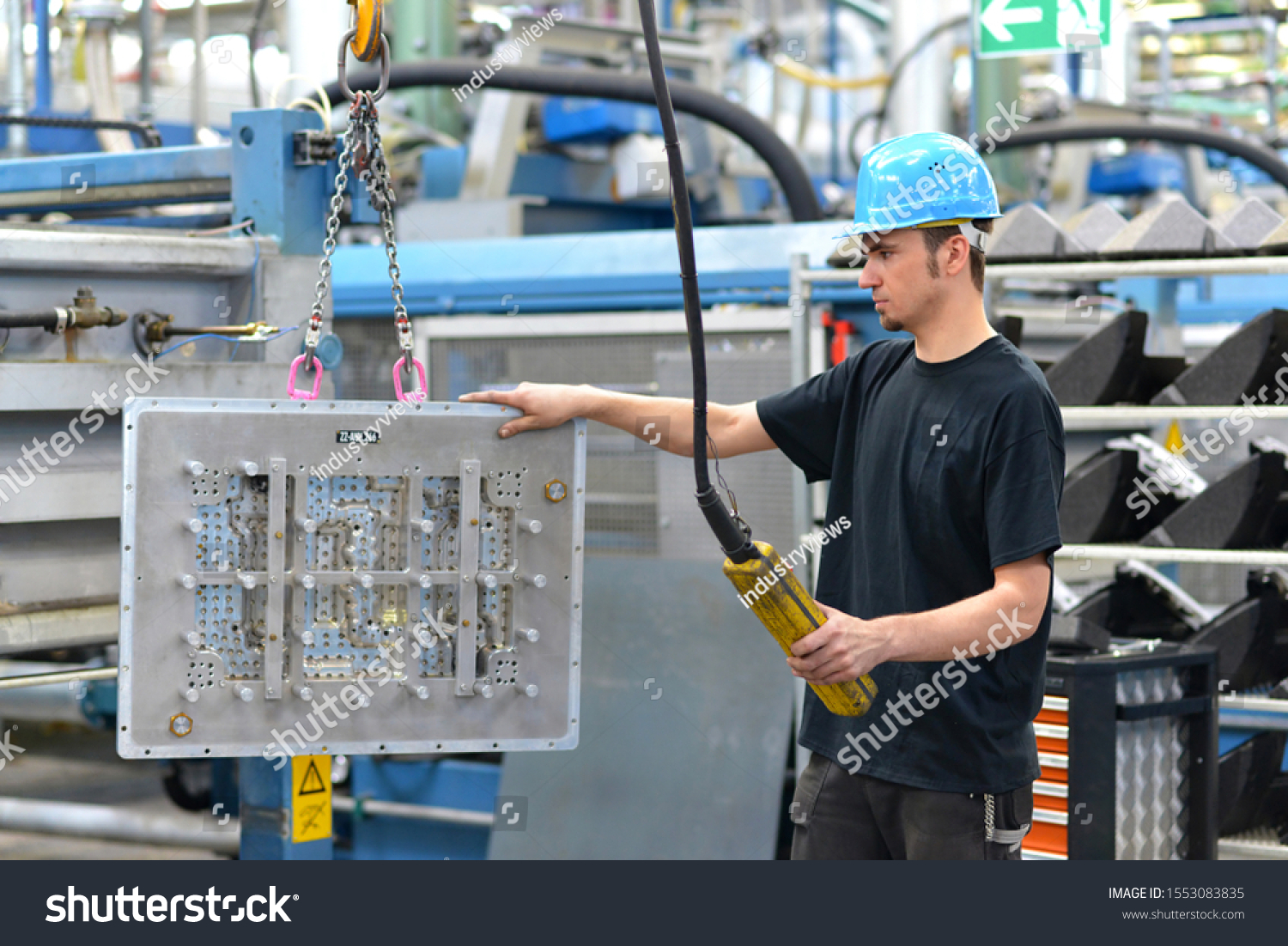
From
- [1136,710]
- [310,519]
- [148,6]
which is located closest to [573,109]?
[148,6]

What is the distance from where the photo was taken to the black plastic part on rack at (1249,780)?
339 centimetres

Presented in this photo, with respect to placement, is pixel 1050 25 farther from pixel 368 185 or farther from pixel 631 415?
pixel 368 185

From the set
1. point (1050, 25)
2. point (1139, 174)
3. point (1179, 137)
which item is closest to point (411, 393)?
point (1050, 25)

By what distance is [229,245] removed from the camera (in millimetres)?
2654

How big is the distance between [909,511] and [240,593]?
3.11 ft

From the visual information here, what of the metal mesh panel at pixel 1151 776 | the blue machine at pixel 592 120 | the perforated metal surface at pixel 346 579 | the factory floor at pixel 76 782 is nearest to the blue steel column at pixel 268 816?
the perforated metal surface at pixel 346 579

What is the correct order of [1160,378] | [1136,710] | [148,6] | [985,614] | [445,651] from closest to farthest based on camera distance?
[985,614]
[445,651]
[1136,710]
[1160,378]
[148,6]

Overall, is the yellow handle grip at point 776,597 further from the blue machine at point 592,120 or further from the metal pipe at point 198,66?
the blue machine at point 592,120

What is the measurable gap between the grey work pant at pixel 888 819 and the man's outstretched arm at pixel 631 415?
0.53m

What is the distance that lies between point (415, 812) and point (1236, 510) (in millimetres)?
2370

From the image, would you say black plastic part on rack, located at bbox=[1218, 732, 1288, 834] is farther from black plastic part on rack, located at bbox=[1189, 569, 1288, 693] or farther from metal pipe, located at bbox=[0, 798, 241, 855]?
metal pipe, located at bbox=[0, 798, 241, 855]

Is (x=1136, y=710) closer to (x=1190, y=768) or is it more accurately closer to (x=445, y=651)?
(x=1190, y=768)

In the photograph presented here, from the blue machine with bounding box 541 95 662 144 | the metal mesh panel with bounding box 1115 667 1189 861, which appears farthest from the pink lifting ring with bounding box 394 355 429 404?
the blue machine with bounding box 541 95 662 144

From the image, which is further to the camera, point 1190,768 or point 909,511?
point 1190,768
